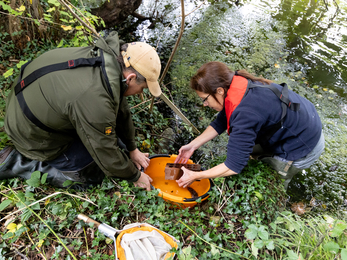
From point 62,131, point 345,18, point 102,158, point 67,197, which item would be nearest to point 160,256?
point 102,158

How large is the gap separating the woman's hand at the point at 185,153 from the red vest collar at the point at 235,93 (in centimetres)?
86

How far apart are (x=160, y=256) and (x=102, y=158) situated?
887mm

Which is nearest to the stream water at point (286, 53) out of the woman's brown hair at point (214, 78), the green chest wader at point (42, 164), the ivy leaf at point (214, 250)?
the woman's brown hair at point (214, 78)

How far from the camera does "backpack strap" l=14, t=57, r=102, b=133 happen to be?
5.03 ft

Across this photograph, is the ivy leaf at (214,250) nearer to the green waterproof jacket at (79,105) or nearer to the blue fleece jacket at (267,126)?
the blue fleece jacket at (267,126)

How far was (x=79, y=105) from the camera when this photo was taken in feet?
4.78

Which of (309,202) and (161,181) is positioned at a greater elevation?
(161,181)

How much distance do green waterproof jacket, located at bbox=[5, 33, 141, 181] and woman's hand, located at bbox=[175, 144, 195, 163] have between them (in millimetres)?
819

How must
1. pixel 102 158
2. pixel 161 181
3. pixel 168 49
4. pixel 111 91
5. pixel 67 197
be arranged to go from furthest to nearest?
pixel 168 49 → pixel 161 181 → pixel 67 197 → pixel 102 158 → pixel 111 91

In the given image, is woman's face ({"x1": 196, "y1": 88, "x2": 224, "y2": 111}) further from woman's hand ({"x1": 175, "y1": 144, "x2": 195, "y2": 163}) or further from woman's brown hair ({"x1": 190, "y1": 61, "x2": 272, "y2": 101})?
woman's hand ({"x1": 175, "y1": 144, "x2": 195, "y2": 163})

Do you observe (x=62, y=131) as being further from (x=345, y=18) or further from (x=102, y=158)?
(x=345, y=18)

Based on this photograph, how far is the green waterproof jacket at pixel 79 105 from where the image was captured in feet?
4.84

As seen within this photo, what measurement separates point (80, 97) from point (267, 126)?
1561 mm

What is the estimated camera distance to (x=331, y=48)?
18.6 feet
